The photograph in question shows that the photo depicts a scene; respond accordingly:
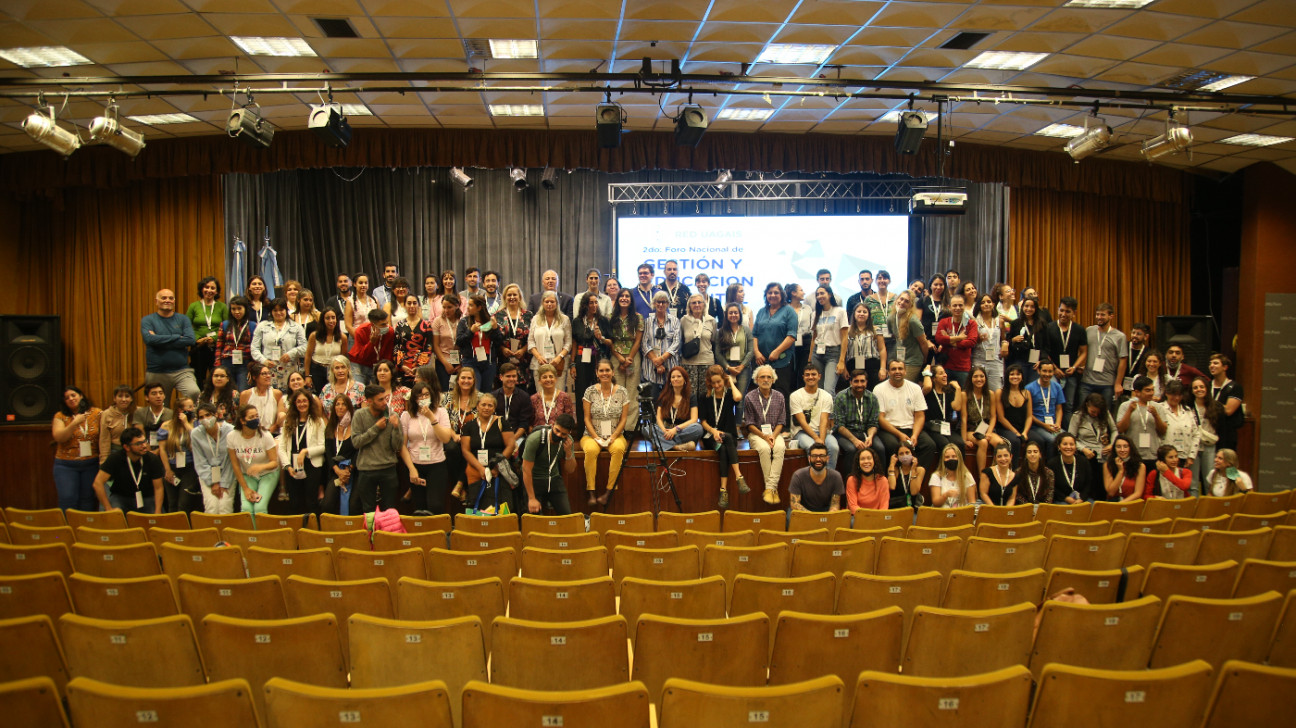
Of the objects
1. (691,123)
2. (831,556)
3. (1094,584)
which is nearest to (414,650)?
(831,556)

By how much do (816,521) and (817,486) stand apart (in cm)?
131

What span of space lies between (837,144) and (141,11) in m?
7.43

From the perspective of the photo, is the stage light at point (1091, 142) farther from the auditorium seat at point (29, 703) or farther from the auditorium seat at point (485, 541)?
the auditorium seat at point (29, 703)

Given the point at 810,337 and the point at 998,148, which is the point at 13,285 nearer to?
the point at 810,337

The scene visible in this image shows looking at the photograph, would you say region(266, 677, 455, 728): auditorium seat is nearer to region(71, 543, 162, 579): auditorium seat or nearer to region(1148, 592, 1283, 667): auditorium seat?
region(71, 543, 162, 579): auditorium seat

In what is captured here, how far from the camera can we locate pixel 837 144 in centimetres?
916

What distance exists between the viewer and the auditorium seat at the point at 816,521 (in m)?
4.74

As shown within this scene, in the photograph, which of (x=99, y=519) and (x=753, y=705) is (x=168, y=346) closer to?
(x=99, y=519)

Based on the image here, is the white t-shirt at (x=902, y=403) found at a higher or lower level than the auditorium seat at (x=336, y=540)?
higher

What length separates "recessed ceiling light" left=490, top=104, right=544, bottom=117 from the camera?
7966 mm

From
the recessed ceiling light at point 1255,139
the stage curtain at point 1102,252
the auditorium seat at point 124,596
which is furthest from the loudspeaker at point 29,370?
the recessed ceiling light at point 1255,139

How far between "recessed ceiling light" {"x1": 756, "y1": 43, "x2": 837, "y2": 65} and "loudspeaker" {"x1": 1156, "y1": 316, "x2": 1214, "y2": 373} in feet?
21.0

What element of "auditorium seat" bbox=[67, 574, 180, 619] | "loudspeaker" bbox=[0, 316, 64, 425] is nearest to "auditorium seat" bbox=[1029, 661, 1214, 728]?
"auditorium seat" bbox=[67, 574, 180, 619]

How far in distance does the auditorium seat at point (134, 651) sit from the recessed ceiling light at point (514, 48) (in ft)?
17.8
